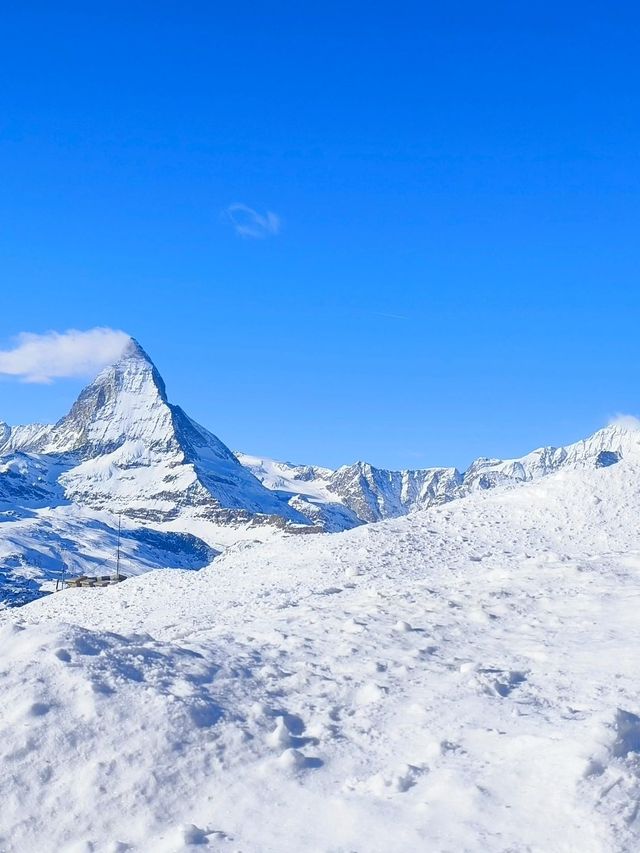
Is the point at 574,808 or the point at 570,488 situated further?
the point at 570,488

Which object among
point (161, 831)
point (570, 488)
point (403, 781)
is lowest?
point (161, 831)

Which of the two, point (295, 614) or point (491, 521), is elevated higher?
point (491, 521)

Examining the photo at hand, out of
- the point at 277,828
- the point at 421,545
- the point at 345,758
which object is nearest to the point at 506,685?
the point at 345,758

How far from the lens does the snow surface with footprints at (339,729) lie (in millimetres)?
9109

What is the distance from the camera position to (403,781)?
1004 centimetres

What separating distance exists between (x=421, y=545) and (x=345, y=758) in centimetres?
2117

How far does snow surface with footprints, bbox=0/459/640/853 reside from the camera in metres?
9.11

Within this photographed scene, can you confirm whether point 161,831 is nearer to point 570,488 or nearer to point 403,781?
point 403,781

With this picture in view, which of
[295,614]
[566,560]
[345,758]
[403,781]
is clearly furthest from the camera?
[566,560]

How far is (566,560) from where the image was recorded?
83.9 feet

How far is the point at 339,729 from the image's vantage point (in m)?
11.8

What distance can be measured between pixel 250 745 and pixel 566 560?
55.5 ft

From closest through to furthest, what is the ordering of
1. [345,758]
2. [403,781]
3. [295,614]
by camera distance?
[403,781] → [345,758] → [295,614]

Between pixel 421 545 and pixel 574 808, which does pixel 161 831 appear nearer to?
pixel 574 808
